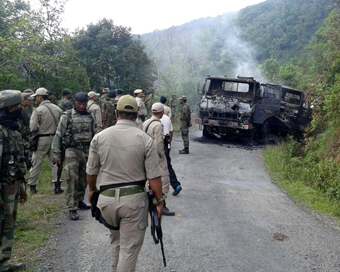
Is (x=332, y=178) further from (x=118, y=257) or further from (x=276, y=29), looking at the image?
(x=276, y=29)

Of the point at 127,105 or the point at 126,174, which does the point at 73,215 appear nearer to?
the point at 126,174

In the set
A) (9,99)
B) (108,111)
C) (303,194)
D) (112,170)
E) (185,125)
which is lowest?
(303,194)

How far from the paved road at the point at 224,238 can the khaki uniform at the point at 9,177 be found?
1.40ft

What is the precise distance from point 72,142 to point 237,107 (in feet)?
28.6

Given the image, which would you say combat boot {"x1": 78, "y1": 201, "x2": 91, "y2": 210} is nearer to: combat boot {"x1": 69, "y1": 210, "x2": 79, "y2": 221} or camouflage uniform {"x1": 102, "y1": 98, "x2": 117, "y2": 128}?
combat boot {"x1": 69, "y1": 210, "x2": 79, "y2": 221}

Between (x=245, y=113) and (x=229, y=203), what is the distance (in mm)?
7112

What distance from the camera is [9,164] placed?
3439 millimetres

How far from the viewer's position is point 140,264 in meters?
3.88

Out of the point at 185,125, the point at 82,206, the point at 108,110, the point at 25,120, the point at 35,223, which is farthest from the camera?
the point at 185,125

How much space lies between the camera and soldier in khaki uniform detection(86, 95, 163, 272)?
2.88 m

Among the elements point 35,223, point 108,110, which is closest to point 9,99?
point 35,223

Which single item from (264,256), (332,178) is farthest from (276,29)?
(264,256)

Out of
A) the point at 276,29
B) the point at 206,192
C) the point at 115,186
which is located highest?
the point at 276,29

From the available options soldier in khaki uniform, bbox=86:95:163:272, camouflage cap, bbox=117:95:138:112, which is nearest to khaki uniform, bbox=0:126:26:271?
soldier in khaki uniform, bbox=86:95:163:272
